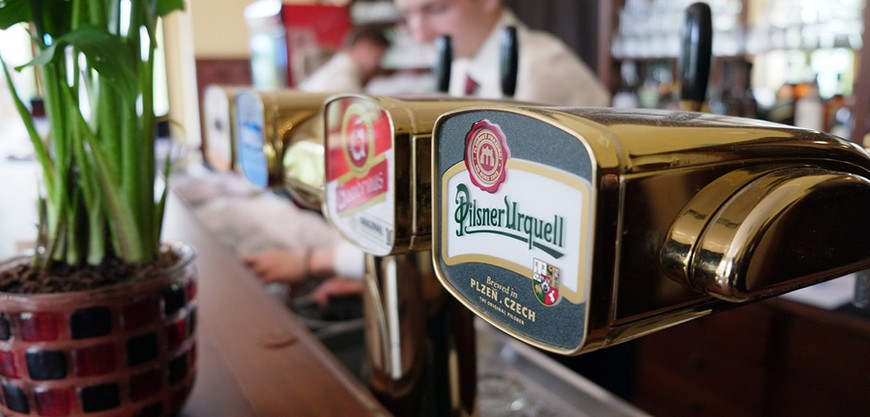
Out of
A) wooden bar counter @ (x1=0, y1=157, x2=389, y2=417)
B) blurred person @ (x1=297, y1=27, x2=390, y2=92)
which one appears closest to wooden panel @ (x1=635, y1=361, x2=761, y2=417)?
wooden bar counter @ (x1=0, y1=157, x2=389, y2=417)

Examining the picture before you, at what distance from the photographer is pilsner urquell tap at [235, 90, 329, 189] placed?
2.49 feet

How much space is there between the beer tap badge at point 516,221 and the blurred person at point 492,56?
62.8 inches

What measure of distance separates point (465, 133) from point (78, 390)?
44cm

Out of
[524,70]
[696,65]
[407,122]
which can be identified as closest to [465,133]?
[407,122]

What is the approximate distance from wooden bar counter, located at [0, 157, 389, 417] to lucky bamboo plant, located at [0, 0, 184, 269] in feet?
0.20

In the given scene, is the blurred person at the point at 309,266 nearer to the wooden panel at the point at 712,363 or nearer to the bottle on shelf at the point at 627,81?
the wooden panel at the point at 712,363

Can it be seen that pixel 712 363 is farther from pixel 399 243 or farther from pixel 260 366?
pixel 399 243

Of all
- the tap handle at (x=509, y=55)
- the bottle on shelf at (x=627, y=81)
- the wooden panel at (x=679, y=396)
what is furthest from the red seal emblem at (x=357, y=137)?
the bottle on shelf at (x=627, y=81)

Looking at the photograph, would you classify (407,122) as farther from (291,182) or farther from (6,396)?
(6,396)

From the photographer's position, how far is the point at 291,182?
0.74 metres

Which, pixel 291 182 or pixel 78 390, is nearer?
pixel 78 390

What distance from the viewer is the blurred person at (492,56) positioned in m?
2.06

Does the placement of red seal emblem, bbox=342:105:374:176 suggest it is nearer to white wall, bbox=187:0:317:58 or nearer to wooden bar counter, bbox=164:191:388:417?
wooden bar counter, bbox=164:191:388:417

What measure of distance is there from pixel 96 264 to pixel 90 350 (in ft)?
0.32
